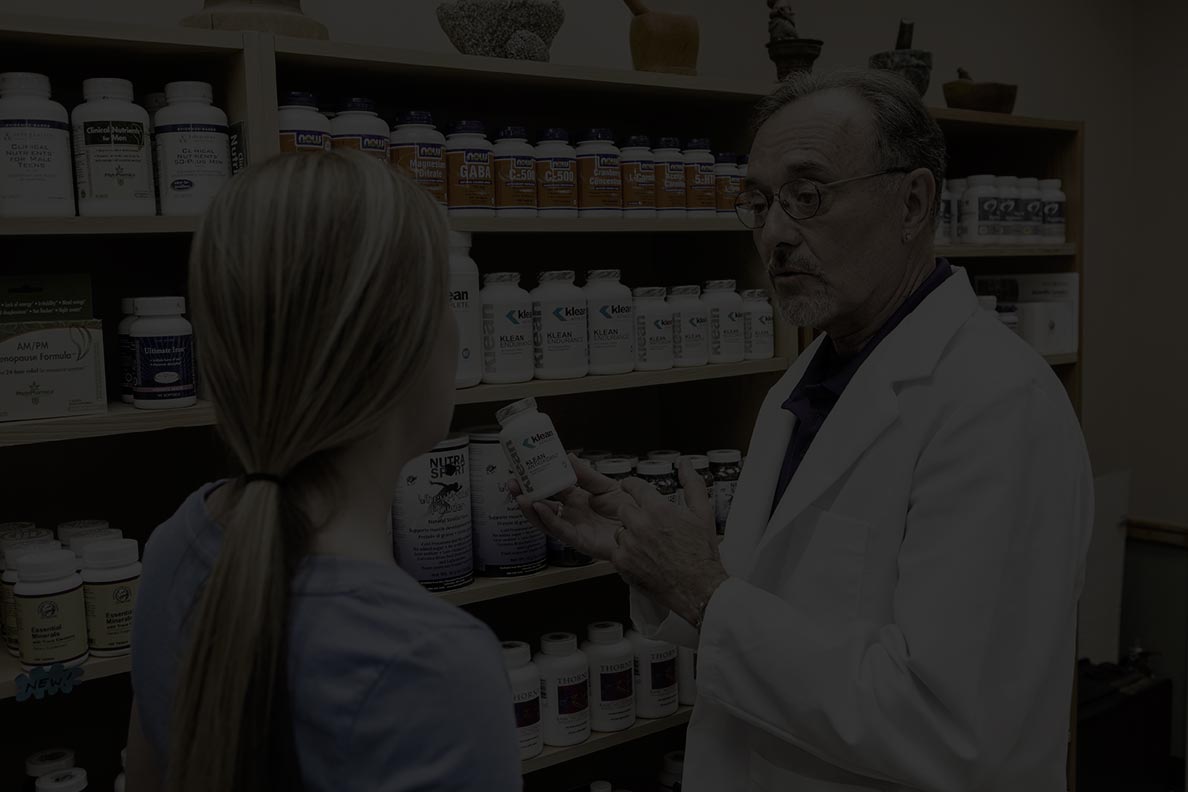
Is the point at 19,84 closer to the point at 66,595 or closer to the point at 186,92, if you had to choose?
the point at 186,92

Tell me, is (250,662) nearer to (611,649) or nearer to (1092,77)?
(611,649)

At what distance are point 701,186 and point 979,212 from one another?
892 mm

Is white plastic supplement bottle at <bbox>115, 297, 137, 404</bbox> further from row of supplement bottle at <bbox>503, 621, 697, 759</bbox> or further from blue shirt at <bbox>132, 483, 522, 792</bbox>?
blue shirt at <bbox>132, 483, 522, 792</bbox>

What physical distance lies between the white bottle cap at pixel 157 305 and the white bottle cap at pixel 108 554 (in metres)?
0.34

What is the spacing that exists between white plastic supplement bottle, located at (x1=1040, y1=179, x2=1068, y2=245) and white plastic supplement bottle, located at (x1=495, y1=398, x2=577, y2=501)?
174 centimetres

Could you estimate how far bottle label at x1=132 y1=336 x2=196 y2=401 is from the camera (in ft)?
4.92

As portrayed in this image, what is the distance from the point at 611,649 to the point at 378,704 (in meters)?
1.33

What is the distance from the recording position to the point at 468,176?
175 centimetres

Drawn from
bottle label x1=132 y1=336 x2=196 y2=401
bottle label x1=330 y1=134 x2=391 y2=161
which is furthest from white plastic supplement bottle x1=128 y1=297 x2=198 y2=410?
bottle label x1=330 y1=134 x2=391 y2=161

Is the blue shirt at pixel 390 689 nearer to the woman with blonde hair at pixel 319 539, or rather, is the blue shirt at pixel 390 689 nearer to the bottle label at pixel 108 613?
the woman with blonde hair at pixel 319 539

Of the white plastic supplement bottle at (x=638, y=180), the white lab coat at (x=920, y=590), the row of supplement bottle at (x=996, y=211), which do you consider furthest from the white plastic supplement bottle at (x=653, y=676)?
the row of supplement bottle at (x=996, y=211)

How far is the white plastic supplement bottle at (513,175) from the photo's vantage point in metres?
1.79

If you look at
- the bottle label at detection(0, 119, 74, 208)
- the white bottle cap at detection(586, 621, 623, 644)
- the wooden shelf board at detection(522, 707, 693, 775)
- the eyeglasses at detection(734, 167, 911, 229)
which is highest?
the bottle label at detection(0, 119, 74, 208)

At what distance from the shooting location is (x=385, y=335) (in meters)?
0.74
